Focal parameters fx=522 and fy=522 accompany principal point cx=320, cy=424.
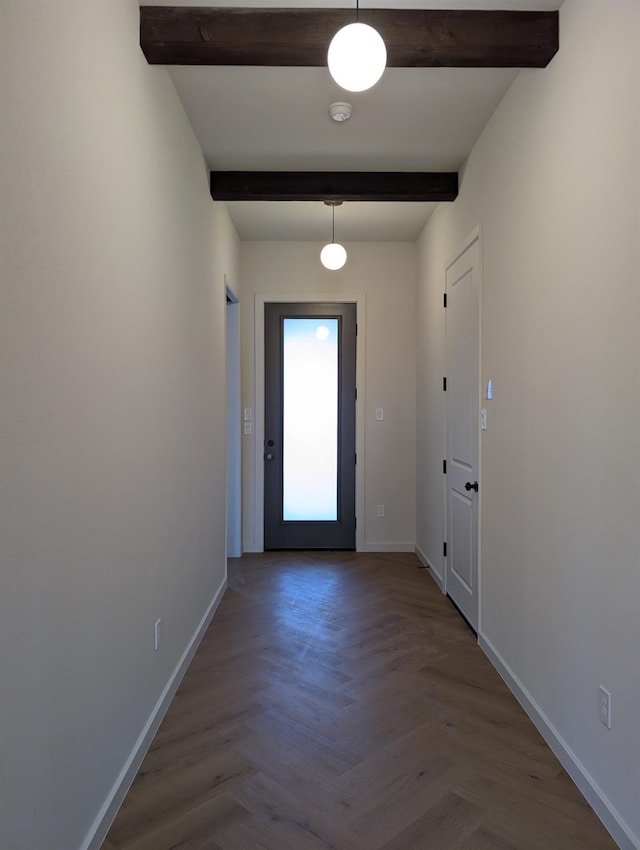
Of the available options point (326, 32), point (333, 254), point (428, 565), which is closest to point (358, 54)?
point (326, 32)

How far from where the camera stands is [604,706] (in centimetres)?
164

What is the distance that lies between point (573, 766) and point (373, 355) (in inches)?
138

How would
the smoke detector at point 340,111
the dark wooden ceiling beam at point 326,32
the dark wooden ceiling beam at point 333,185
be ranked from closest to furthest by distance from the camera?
the dark wooden ceiling beam at point 326,32 < the smoke detector at point 340,111 < the dark wooden ceiling beam at point 333,185

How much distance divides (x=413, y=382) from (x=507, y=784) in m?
3.42

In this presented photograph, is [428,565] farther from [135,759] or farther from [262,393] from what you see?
[135,759]

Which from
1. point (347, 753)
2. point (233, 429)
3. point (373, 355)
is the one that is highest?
point (373, 355)

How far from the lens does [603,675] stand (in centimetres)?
165

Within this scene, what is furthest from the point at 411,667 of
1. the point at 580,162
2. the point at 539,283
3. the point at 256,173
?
the point at 256,173

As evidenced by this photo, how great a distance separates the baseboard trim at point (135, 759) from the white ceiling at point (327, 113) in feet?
8.94

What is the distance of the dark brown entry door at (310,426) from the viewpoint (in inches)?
187

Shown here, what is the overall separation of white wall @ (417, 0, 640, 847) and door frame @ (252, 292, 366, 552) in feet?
6.52

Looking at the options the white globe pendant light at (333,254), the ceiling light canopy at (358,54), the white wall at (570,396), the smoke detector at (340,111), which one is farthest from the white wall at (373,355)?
the ceiling light canopy at (358,54)

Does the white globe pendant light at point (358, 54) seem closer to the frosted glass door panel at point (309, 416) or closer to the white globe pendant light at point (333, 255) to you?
the white globe pendant light at point (333, 255)

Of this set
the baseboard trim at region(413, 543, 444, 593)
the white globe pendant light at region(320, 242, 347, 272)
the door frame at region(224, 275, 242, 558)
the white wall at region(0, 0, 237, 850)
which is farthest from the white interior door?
the door frame at region(224, 275, 242, 558)
